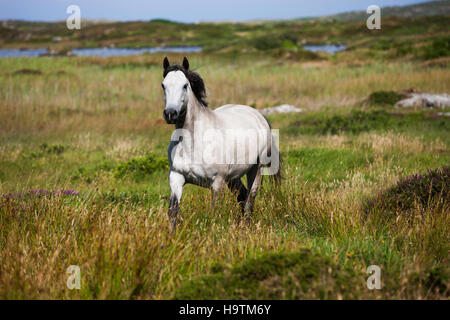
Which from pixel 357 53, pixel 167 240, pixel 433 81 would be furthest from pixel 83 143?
pixel 357 53

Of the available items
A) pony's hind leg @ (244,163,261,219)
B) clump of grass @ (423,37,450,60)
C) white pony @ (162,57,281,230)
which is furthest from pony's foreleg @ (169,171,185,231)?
clump of grass @ (423,37,450,60)

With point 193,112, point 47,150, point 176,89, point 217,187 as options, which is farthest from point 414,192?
point 47,150

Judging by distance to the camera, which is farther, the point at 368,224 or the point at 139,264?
the point at 368,224

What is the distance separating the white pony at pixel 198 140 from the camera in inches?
206

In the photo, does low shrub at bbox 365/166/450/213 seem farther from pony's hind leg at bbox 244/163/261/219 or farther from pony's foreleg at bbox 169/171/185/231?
pony's foreleg at bbox 169/171/185/231

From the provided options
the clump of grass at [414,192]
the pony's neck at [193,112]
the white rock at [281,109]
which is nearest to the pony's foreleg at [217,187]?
the pony's neck at [193,112]

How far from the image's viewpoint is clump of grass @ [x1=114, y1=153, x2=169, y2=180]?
32.6ft

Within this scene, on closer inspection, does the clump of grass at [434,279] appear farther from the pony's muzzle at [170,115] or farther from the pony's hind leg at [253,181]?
the pony's hind leg at [253,181]

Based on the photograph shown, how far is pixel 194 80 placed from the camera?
18.6 ft

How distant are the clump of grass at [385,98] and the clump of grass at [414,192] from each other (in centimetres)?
1214

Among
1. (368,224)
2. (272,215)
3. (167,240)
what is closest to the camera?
(167,240)
